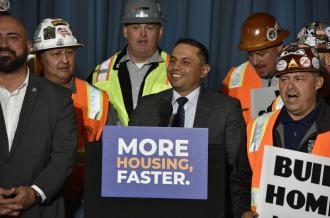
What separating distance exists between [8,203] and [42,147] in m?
0.34

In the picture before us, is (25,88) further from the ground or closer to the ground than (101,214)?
further from the ground

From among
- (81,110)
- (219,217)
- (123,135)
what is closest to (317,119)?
(219,217)

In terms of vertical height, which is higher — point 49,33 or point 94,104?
point 49,33

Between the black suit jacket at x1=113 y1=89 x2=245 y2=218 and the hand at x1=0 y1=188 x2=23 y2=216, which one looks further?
the hand at x1=0 y1=188 x2=23 y2=216

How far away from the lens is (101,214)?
3.34 m

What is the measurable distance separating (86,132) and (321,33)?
1528 millimetres

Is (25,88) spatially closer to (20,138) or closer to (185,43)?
(20,138)

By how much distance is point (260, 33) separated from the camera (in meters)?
5.03

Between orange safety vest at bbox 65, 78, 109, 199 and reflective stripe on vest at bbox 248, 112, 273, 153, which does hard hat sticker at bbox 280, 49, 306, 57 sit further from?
orange safety vest at bbox 65, 78, 109, 199

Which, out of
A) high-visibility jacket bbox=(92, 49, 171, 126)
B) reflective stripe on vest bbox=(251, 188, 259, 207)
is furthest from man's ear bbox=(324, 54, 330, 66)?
reflective stripe on vest bbox=(251, 188, 259, 207)

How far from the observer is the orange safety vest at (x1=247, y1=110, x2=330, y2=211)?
137 inches

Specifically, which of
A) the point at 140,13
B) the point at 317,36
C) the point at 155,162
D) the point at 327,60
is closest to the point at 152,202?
the point at 155,162

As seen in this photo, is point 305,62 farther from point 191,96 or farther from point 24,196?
point 24,196

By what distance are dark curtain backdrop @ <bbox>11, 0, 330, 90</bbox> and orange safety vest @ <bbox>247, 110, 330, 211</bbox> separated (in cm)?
230
